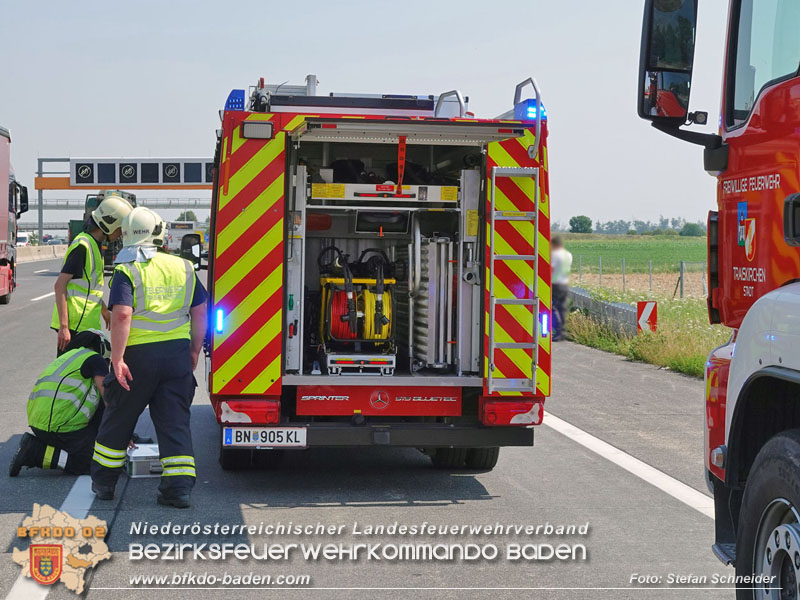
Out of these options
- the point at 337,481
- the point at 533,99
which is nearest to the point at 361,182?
the point at 533,99

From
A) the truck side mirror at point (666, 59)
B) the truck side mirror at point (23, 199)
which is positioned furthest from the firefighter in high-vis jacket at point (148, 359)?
the truck side mirror at point (23, 199)

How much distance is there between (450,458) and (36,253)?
208 feet

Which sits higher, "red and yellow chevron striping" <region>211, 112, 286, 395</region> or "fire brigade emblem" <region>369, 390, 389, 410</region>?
"red and yellow chevron striping" <region>211, 112, 286, 395</region>

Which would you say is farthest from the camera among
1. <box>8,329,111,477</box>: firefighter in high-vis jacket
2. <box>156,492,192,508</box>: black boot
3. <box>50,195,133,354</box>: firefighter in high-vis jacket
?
<box>50,195,133,354</box>: firefighter in high-vis jacket

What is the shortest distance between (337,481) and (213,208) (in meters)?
2.13

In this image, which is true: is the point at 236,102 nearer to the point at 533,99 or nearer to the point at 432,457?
the point at 533,99

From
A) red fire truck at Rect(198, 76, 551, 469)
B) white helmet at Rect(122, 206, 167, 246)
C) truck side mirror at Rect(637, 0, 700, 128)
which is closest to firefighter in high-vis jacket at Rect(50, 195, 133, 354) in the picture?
white helmet at Rect(122, 206, 167, 246)

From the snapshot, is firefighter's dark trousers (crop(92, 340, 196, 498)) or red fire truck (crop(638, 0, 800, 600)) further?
firefighter's dark trousers (crop(92, 340, 196, 498))

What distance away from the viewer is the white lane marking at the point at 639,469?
7.30 meters

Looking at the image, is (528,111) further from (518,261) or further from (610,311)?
(610,311)

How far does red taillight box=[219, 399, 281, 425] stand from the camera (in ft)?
24.2

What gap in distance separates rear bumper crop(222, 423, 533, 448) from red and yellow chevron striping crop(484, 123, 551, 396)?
44 cm

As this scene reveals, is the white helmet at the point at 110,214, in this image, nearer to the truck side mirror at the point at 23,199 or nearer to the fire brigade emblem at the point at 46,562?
the fire brigade emblem at the point at 46,562

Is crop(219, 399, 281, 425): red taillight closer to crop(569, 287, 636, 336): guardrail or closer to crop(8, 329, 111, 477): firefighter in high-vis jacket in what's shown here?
crop(8, 329, 111, 477): firefighter in high-vis jacket
